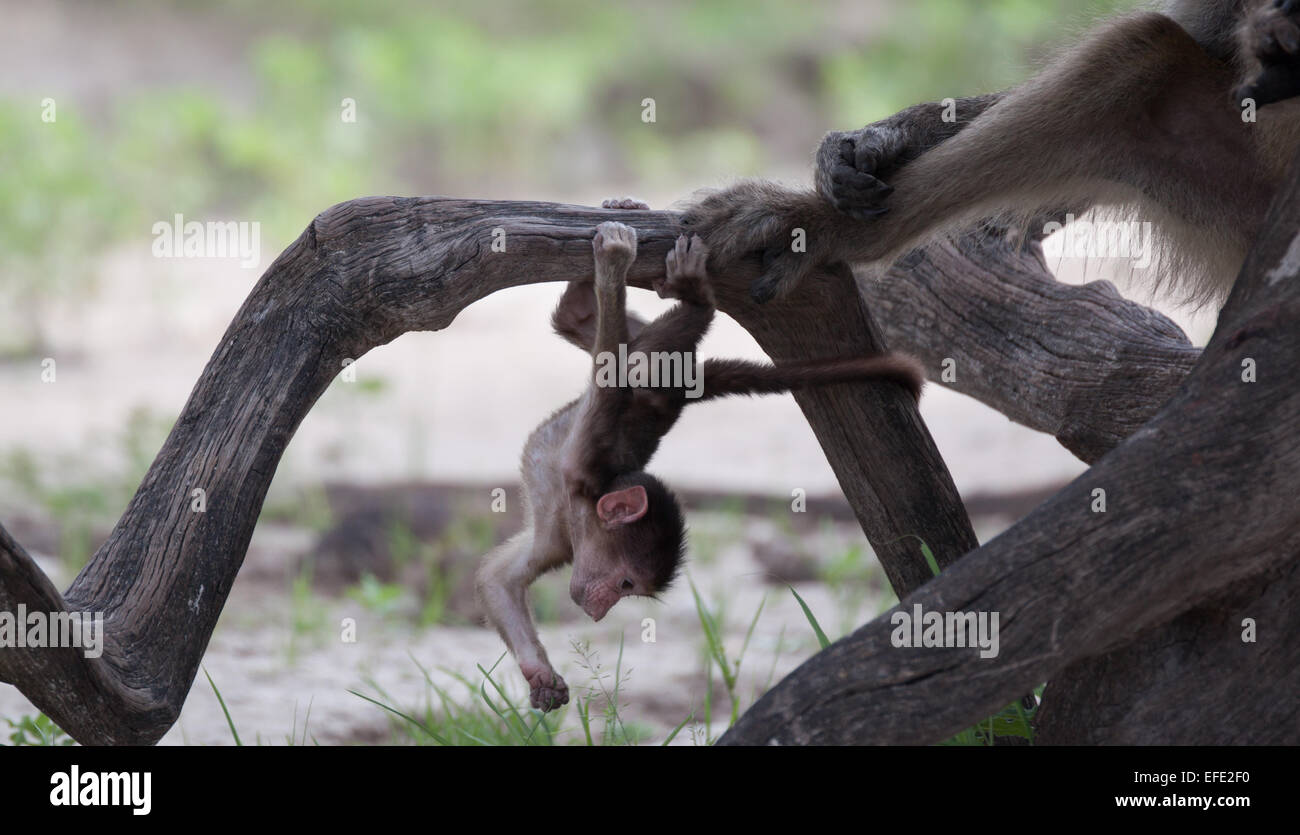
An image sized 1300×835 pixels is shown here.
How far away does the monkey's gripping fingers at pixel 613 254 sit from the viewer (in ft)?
7.47

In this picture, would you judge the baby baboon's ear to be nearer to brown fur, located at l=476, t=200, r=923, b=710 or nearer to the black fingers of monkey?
brown fur, located at l=476, t=200, r=923, b=710

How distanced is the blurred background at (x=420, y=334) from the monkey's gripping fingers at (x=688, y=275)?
384mm

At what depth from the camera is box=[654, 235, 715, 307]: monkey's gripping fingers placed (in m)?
2.37

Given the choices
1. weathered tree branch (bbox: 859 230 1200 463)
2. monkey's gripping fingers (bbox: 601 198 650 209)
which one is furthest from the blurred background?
monkey's gripping fingers (bbox: 601 198 650 209)

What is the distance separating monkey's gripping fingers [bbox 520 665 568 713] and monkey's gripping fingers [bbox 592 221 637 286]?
2.52ft

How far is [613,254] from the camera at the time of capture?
228 centimetres

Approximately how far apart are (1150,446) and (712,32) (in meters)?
12.4

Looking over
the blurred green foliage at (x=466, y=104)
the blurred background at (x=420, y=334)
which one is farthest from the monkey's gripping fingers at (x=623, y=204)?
the blurred green foliage at (x=466, y=104)

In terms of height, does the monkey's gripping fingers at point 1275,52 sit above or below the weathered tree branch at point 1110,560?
above

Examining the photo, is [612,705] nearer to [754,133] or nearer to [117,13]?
[754,133]

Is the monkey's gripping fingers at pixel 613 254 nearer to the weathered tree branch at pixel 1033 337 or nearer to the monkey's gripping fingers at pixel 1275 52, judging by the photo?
the weathered tree branch at pixel 1033 337

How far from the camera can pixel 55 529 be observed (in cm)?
539
